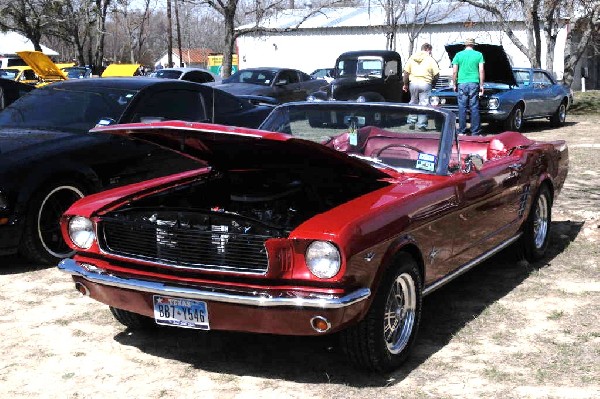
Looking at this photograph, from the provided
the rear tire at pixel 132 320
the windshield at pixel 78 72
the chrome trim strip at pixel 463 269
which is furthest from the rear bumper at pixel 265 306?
the windshield at pixel 78 72

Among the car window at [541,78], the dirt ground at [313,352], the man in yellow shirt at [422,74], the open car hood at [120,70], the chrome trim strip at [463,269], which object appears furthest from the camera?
the open car hood at [120,70]

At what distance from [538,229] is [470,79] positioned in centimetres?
797

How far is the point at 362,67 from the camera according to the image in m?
19.0

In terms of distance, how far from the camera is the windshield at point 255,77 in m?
18.2

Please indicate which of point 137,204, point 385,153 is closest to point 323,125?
point 385,153

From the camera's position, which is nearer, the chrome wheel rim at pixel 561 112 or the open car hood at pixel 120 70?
the chrome wheel rim at pixel 561 112

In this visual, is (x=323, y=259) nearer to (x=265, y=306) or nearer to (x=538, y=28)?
(x=265, y=306)

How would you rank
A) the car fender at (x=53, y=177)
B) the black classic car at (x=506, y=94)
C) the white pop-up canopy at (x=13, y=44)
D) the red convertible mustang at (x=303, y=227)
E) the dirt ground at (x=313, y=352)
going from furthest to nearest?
the white pop-up canopy at (x=13, y=44)
the black classic car at (x=506, y=94)
the car fender at (x=53, y=177)
the dirt ground at (x=313, y=352)
the red convertible mustang at (x=303, y=227)

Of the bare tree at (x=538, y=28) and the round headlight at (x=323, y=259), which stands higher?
the bare tree at (x=538, y=28)

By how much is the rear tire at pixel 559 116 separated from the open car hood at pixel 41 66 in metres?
14.3

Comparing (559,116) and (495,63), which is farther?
(559,116)

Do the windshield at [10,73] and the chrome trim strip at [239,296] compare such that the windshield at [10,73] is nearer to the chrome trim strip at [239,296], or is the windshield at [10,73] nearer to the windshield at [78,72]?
the windshield at [78,72]

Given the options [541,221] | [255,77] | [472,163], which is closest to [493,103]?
[255,77]

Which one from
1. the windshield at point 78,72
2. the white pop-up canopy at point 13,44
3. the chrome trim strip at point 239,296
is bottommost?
the chrome trim strip at point 239,296
